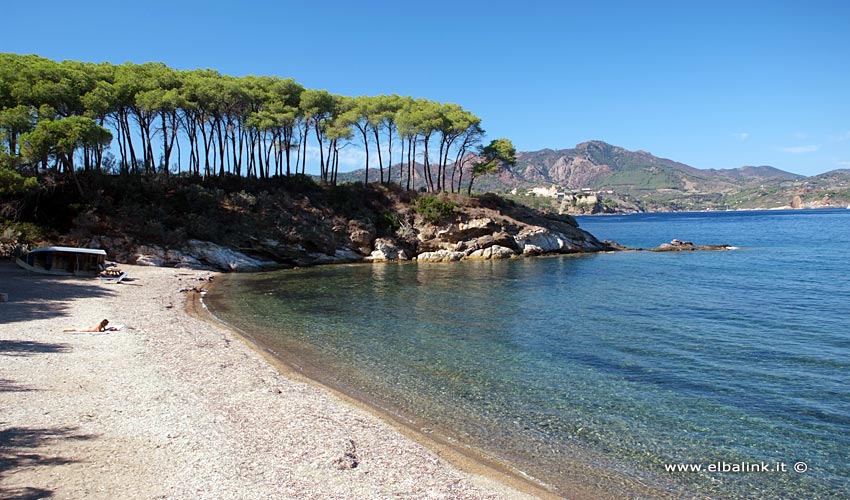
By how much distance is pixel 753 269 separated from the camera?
39000mm

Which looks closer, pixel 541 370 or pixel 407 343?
pixel 541 370

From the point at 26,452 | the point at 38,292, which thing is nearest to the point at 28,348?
the point at 26,452

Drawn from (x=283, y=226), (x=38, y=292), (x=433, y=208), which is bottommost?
(x=38, y=292)

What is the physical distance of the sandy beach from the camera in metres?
7.10

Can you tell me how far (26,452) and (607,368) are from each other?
13165mm

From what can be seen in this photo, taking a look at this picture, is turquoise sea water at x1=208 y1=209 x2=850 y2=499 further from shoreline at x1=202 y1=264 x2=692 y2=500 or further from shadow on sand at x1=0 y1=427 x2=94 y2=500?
shadow on sand at x1=0 y1=427 x2=94 y2=500

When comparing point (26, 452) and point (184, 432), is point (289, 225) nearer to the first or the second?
point (184, 432)

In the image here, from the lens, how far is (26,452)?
749 cm

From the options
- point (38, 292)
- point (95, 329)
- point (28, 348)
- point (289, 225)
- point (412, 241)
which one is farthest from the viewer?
point (412, 241)

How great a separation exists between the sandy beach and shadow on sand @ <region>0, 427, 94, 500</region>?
2cm

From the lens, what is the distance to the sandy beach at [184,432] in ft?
23.3

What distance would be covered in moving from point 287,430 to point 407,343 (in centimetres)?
857

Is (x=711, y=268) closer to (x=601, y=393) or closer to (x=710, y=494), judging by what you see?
(x=601, y=393)

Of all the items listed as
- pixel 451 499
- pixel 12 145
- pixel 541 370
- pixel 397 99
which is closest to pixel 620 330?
pixel 541 370
